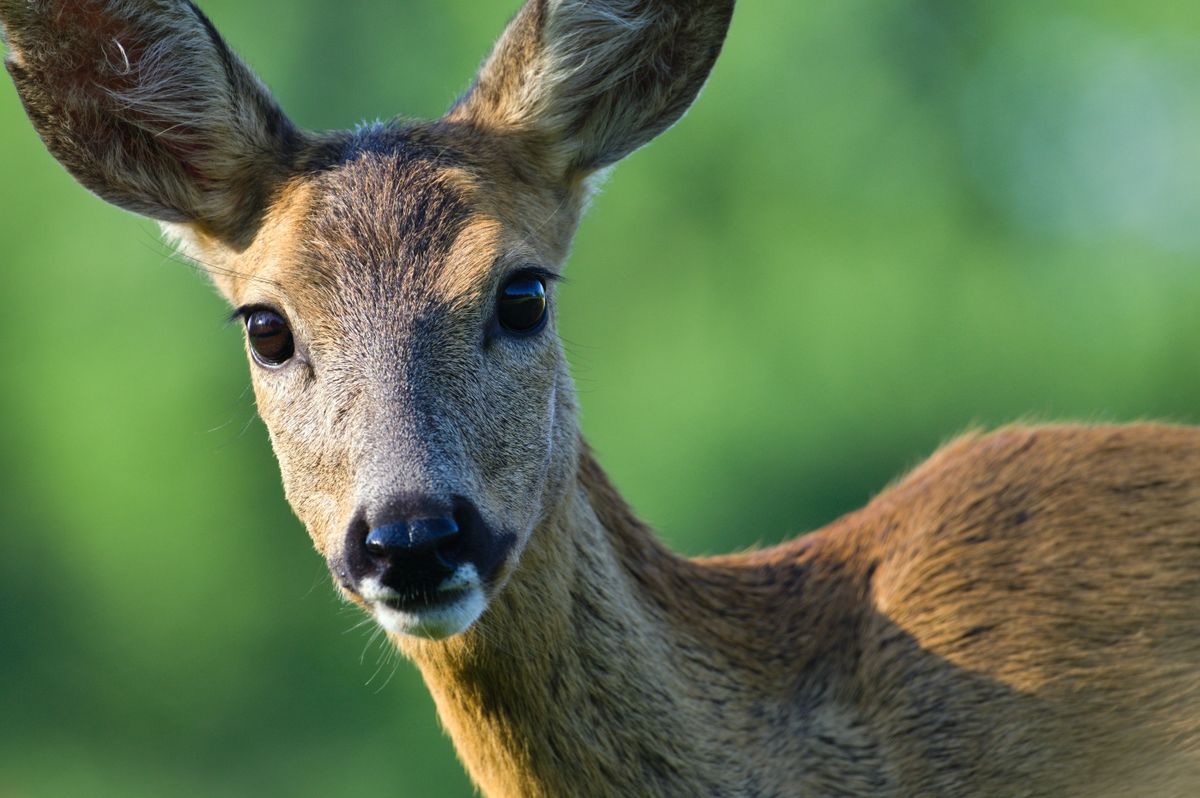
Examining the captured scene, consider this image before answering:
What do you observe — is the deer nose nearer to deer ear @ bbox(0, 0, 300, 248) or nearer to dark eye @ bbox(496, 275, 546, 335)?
dark eye @ bbox(496, 275, 546, 335)

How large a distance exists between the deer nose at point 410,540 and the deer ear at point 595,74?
1821mm

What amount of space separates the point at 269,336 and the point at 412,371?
2.02 feet

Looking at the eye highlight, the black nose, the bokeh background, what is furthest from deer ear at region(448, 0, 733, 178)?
the bokeh background

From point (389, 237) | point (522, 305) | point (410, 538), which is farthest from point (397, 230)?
point (410, 538)

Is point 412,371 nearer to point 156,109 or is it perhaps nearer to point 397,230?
point 397,230

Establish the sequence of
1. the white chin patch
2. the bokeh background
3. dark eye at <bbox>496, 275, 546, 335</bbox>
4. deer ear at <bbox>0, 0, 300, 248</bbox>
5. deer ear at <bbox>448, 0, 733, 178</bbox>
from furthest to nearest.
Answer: the bokeh background, deer ear at <bbox>448, 0, 733, 178</bbox>, deer ear at <bbox>0, 0, 300, 248</bbox>, dark eye at <bbox>496, 275, 546, 335</bbox>, the white chin patch

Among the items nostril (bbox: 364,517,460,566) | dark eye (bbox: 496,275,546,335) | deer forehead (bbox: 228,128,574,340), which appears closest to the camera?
nostril (bbox: 364,517,460,566)

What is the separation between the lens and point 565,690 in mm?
4984

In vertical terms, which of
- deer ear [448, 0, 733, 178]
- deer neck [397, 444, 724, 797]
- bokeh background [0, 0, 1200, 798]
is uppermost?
bokeh background [0, 0, 1200, 798]

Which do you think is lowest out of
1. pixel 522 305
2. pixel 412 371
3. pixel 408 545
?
pixel 408 545

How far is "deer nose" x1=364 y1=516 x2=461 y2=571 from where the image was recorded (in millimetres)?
4191

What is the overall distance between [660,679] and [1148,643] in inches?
65.6

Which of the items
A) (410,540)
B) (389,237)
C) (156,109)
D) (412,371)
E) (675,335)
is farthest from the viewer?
(675,335)

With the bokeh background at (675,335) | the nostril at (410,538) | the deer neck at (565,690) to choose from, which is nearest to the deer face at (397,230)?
the nostril at (410,538)
